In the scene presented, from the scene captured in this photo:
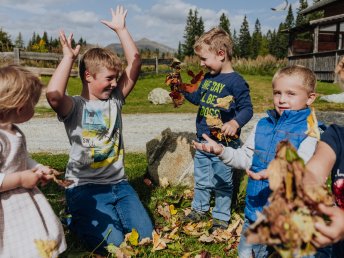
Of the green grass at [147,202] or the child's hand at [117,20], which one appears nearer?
the green grass at [147,202]

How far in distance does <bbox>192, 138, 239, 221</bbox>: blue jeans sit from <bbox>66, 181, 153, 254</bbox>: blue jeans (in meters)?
0.62

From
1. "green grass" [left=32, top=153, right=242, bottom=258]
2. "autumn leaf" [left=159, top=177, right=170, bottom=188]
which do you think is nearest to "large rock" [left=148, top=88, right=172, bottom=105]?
"green grass" [left=32, top=153, right=242, bottom=258]

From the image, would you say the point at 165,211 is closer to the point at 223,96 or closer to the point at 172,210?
the point at 172,210

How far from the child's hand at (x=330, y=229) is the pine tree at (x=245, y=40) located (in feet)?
208

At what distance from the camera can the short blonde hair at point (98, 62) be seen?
3.08m

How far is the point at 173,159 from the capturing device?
4.16m

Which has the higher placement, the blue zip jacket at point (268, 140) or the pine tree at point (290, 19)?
the pine tree at point (290, 19)

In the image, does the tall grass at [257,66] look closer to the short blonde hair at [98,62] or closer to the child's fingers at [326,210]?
the short blonde hair at [98,62]

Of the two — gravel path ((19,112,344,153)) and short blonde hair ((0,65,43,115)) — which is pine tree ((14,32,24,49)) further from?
short blonde hair ((0,65,43,115))

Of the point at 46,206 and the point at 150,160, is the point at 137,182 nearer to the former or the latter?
the point at 150,160

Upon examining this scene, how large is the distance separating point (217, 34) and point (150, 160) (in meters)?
1.54

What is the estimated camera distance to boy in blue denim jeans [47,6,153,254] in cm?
297

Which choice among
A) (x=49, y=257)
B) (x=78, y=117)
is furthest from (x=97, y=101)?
(x=49, y=257)

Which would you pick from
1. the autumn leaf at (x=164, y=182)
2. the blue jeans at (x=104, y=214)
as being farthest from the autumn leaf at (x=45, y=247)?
the autumn leaf at (x=164, y=182)
